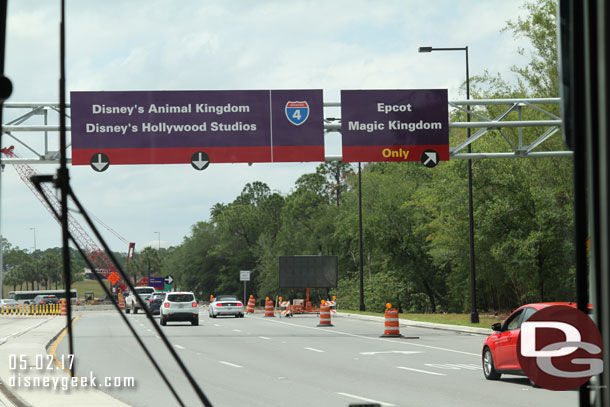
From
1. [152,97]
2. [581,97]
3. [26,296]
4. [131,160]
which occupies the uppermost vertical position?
[152,97]

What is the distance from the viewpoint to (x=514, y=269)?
40.0 metres

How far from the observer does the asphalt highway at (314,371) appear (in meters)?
13.4

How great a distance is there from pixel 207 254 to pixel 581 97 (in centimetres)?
11029

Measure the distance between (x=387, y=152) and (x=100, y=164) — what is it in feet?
28.0

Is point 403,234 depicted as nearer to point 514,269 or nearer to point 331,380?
point 514,269

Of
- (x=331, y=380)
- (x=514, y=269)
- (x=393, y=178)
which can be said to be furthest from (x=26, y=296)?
(x=331, y=380)

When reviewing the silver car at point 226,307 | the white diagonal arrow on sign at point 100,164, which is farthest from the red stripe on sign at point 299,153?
the silver car at point 226,307

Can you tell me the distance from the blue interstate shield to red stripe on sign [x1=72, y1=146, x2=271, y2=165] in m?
1.28

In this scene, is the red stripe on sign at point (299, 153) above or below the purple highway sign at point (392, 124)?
below

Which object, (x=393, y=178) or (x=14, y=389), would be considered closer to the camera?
(x=14, y=389)

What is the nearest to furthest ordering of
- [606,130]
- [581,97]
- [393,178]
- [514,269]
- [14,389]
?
1. [606,130]
2. [581,97]
3. [14,389]
4. [514,269]
5. [393,178]

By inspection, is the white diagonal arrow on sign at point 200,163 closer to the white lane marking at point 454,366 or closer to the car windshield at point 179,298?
the white lane marking at point 454,366

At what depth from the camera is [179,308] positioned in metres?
39.1

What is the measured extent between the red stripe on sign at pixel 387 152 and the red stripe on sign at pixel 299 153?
80 centimetres
